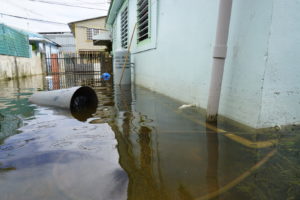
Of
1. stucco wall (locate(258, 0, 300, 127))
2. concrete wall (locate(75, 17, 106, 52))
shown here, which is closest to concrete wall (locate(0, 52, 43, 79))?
concrete wall (locate(75, 17, 106, 52))

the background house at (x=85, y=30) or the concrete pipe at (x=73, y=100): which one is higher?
the background house at (x=85, y=30)

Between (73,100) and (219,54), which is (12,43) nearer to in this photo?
(73,100)

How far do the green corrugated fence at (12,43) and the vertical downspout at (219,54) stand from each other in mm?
10357

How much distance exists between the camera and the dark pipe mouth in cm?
314

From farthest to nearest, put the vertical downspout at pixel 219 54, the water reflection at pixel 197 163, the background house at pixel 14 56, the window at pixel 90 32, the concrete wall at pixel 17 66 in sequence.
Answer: the window at pixel 90 32, the background house at pixel 14 56, the concrete wall at pixel 17 66, the vertical downspout at pixel 219 54, the water reflection at pixel 197 163

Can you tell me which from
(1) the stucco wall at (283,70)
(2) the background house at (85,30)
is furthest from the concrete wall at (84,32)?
(1) the stucco wall at (283,70)

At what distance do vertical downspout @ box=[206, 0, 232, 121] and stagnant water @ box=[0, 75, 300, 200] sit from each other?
27 cm

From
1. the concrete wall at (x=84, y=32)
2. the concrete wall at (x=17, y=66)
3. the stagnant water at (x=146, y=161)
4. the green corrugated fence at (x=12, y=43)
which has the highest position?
the concrete wall at (x=84, y=32)

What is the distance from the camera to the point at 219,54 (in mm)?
2133

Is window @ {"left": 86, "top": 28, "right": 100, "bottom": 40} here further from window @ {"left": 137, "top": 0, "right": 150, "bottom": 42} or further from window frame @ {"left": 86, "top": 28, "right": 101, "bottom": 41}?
window @ {"left": 137, "top": 0, "right": 150, "bottom": 42}

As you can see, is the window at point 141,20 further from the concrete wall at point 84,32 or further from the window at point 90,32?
the concrete wall at point 84,32

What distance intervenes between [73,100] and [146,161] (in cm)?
246

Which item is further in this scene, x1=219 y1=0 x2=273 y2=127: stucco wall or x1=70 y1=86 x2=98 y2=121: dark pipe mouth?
x1=70 y1=86 x2=98 y2=121: dark pipe mouth

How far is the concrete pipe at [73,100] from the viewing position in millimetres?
3160
